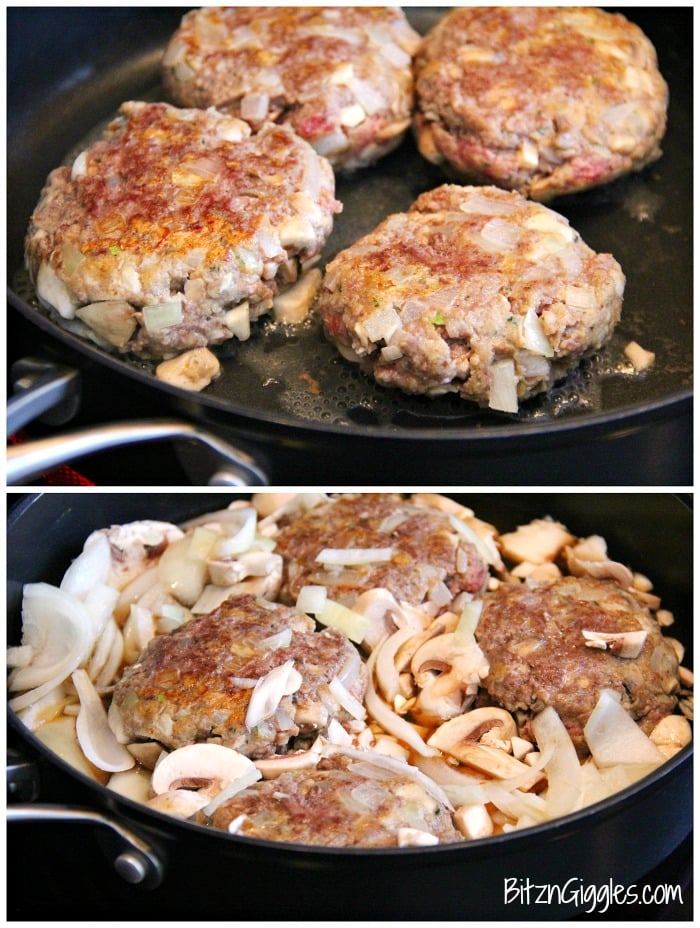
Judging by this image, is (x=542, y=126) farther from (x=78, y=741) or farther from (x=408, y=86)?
(x=78, y=741)

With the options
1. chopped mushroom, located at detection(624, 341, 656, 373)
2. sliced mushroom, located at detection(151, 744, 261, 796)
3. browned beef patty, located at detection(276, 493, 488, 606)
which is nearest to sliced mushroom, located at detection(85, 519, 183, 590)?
browned beef patty, located at detection(276, 493, 488, 606)

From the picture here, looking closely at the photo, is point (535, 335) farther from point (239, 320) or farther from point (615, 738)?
point (615, 738)

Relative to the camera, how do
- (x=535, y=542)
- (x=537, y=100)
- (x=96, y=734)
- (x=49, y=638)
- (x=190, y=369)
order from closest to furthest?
(x=96, y=734) → (x=49, y=638) → (x=190, y=369) → (x=535, y=542) → (x=537, y=100)

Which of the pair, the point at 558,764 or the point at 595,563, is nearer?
the point at 558,764

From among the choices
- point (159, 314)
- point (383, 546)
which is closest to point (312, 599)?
point (383, 546)

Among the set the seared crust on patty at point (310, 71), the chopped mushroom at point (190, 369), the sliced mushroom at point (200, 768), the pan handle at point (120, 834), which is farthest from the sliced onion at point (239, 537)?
the seared crust on patty at point (310, 71)

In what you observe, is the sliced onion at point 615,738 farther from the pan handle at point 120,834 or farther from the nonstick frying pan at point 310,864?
the pan handle at point 120,834
